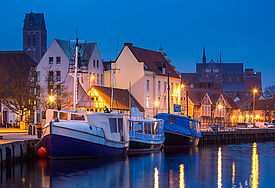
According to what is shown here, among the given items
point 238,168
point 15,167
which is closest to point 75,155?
point 15,167

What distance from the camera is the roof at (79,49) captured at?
87.1 m

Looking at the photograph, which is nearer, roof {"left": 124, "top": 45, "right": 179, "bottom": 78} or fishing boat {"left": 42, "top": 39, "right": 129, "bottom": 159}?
fishing boat {"left": 42, "top": 39, "right": 129, "bottom": 159}

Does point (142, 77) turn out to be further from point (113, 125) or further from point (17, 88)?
point (113, 125)

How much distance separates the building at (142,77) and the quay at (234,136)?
1216cm

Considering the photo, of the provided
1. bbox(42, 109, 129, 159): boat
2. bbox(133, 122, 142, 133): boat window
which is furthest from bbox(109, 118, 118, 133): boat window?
bbox(133, 122, 142, 133): boat window

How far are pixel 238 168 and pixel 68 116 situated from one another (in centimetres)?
1535

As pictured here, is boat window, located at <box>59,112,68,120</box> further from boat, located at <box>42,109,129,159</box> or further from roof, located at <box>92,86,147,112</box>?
roof, located at <box>92,86,147,112</box>

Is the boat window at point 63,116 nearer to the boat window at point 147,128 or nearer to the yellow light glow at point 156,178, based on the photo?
the yellow light glow at point 156,178

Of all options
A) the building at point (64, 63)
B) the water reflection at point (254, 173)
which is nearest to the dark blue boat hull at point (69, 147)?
the water reflection at point (254, 173)

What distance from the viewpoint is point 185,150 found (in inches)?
2446

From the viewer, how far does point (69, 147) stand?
42.2 m

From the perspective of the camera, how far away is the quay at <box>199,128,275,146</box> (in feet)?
266

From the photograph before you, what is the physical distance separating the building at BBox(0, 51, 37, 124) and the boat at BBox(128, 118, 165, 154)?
21151 millimetres

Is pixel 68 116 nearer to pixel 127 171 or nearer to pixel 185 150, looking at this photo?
pixel 127 171
